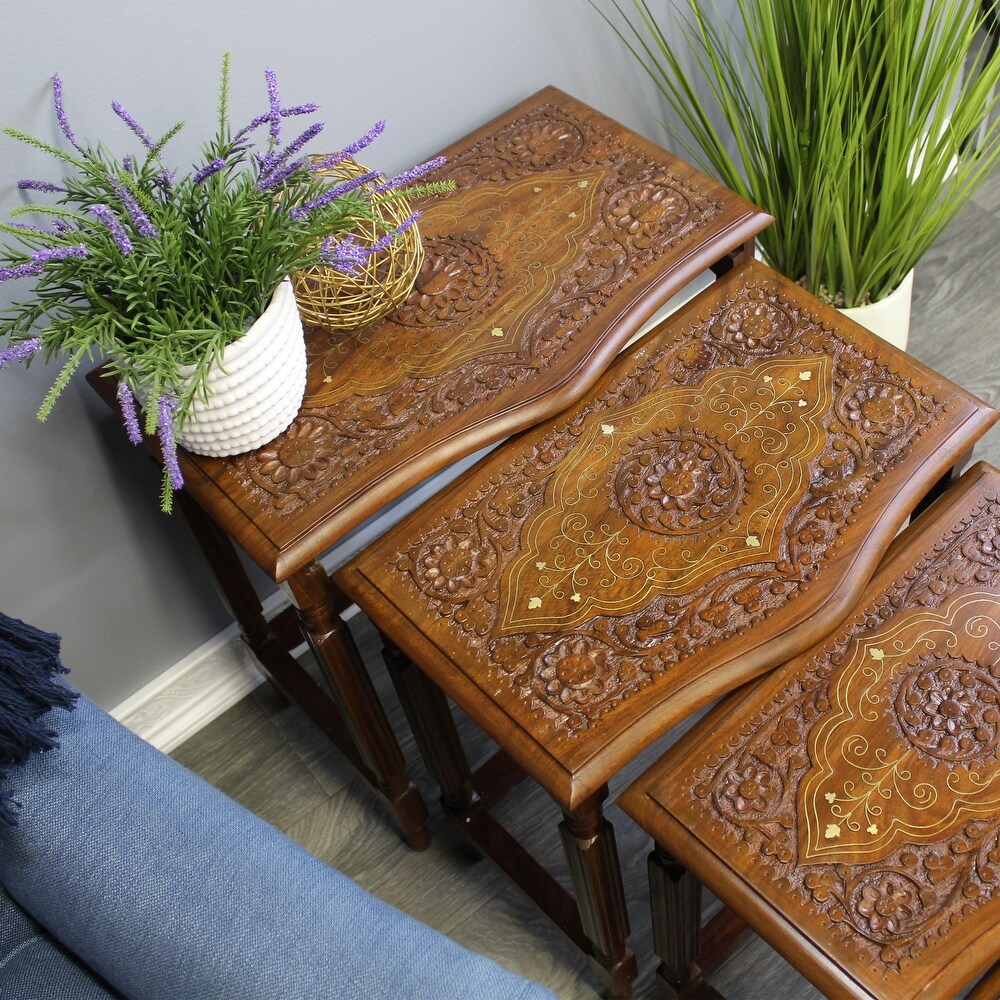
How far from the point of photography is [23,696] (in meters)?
0.99

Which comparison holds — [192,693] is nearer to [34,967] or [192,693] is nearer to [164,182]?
[34,967]

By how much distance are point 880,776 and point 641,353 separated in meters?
0.47

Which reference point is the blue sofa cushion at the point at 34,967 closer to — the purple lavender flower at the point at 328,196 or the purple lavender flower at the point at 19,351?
the purple lavender flower at the point at 19,351

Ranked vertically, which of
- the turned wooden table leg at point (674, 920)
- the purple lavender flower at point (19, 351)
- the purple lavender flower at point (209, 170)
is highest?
the purple lavender flower at point (209, 170)

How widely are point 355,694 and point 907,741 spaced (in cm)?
55

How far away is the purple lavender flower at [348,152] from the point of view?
1.05 metres

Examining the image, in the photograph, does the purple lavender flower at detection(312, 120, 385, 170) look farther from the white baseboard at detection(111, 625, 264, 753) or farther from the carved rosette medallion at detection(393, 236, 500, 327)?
the white baseboard at detection(111, 625, 264, 753)

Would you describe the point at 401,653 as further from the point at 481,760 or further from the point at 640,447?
the point at 481,760

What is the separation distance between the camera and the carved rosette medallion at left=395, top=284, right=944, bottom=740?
100cm

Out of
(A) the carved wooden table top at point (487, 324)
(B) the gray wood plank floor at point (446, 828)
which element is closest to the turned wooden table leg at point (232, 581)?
(B) the gray wood plank floor at point (446, 828)

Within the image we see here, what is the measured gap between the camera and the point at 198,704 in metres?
1.63

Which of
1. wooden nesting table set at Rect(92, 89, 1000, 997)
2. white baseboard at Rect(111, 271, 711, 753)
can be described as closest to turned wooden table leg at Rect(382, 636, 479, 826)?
wooden nesting table set at Rect(92, 89, 1000, 997)

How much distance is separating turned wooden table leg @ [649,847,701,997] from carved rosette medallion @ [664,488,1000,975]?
103 millimetres

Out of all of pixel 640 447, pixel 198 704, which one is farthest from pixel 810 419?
pixel 198 704
